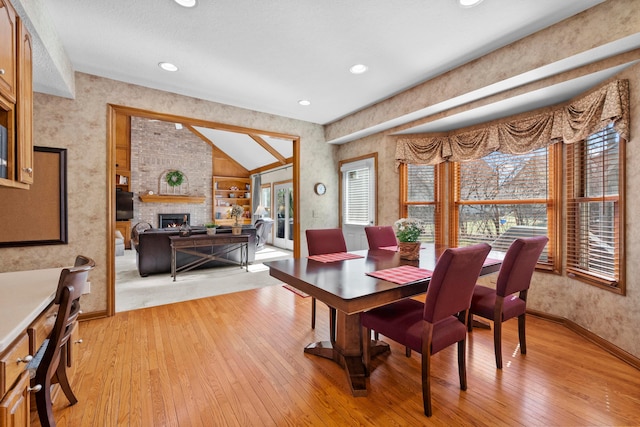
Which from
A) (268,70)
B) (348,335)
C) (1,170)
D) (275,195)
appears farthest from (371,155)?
(275,195)

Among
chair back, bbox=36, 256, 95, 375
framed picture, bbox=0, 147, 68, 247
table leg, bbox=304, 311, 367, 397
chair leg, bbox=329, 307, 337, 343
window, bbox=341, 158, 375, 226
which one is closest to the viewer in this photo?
Answer: chair back, bbox=36, 256, 95, 375

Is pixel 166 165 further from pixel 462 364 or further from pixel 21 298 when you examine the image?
pixel 462 364

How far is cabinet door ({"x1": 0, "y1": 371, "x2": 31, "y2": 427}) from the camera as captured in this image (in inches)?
39.2

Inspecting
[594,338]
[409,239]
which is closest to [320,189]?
[409,239]

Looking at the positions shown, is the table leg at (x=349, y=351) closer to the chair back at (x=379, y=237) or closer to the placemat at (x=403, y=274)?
the placemat at (x=403, y=274)

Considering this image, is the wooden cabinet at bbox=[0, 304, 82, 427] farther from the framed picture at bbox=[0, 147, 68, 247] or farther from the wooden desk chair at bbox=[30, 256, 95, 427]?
the framed picture at bbox=[0, 147, 68, 247]

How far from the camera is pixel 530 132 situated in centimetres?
308

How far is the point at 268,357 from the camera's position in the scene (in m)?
2.33

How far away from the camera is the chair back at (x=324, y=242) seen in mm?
2900

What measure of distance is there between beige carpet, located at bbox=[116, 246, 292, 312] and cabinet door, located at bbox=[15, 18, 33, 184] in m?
2.32

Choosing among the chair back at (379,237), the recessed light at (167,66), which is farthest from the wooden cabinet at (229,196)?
the chair back at (379,237)

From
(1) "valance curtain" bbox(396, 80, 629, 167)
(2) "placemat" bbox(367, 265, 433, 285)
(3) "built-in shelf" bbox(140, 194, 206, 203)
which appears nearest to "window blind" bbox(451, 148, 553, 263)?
(1) "valance curtain" bbox(396, 80, 629, 167)

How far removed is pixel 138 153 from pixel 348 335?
9.38 metres

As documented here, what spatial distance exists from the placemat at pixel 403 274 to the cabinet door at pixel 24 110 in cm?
219
